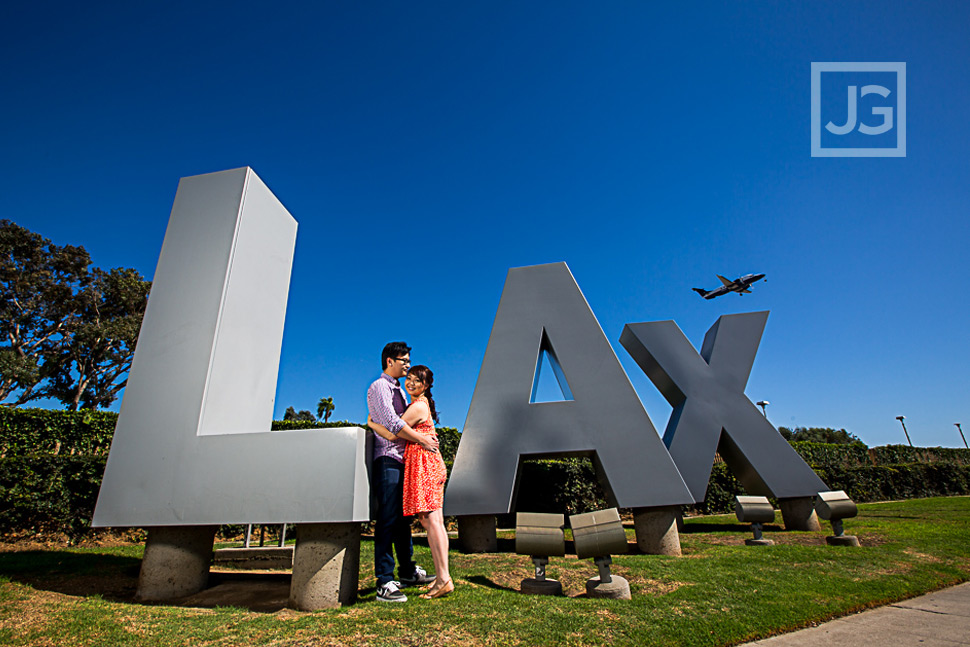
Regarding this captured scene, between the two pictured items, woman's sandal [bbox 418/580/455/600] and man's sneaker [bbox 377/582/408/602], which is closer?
man's sneaker [bbox 377/582/408/602]

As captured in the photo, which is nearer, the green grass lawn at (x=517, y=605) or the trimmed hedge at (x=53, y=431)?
the green grass lawn at (x=517, y=605)

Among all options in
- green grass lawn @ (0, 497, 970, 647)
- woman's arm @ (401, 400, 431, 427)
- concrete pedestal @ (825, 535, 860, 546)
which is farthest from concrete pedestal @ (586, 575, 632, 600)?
concrete pedestal @ (825, 535, 860, 546)

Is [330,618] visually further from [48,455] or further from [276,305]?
[48,455]

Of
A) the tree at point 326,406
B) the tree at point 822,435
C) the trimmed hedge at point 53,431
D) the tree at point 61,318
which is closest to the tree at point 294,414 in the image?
the tree at point 326,406

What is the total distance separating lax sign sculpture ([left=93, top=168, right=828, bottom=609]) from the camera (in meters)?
4.47

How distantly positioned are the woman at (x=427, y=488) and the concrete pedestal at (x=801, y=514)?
864cm

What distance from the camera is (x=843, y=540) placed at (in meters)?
8.22

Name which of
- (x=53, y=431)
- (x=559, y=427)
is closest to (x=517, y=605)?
(x=559, y=427)

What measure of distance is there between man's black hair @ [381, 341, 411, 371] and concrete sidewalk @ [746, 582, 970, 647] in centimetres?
426

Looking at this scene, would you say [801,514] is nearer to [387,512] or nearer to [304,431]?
[387,512]

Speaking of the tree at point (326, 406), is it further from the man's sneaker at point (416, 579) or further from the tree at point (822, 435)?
the tree at point (822, 435)

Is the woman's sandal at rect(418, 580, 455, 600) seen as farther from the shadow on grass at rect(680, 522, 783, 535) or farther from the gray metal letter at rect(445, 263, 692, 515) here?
the shadow on grass at rect(680, 522, 783, 535)

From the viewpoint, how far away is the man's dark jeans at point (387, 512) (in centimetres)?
443

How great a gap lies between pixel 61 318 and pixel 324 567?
3154cm
